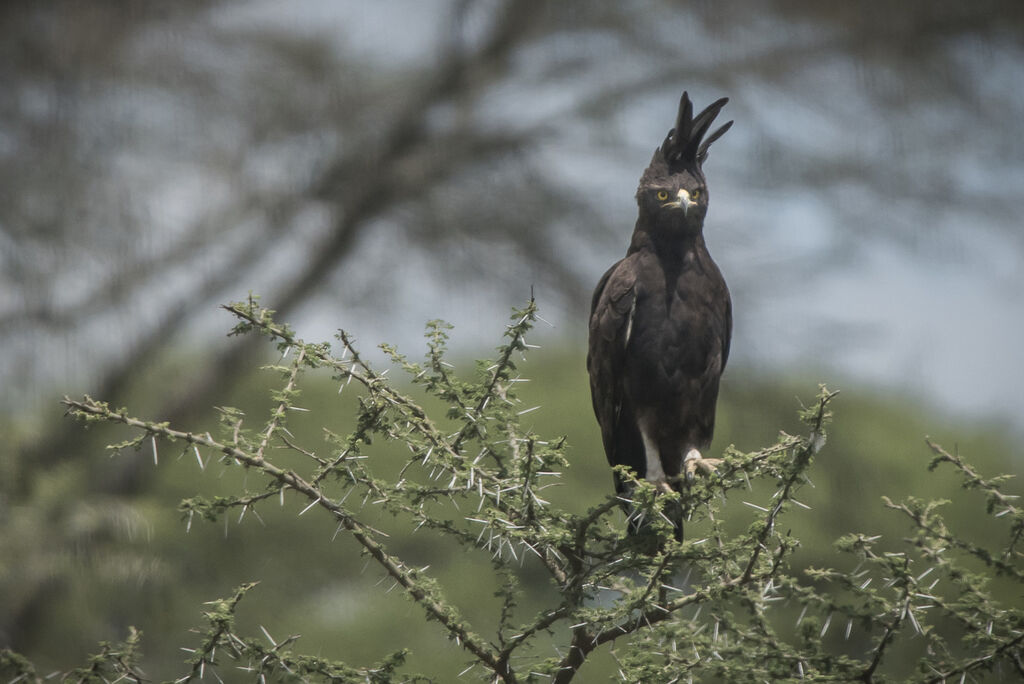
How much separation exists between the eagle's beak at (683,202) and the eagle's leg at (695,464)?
0.61 m

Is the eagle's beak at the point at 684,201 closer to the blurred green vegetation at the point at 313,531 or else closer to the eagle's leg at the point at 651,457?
the eagle's leg at the point at 651,457

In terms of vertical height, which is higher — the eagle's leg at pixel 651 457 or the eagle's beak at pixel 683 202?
the eagle's beak at pixel 683 202

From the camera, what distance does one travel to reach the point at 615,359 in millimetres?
2463

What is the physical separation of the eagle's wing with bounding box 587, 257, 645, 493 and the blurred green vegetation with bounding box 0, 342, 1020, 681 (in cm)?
69

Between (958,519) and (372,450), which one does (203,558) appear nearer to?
(372,450)

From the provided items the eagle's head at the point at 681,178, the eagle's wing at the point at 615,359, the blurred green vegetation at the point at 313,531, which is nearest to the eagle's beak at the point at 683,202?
the eagle's head at the point at 681,178

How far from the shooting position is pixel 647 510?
147 centimetres

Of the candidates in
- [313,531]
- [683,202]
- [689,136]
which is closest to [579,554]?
[683,202]

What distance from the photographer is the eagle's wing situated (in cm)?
244

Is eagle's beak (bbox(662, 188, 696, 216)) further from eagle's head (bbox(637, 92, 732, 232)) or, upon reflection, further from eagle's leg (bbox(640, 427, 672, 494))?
eagle's leg (bbox(640, 427, 672, 494))

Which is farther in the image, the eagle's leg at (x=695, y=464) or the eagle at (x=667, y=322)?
the eagle at (x=667, y=322)

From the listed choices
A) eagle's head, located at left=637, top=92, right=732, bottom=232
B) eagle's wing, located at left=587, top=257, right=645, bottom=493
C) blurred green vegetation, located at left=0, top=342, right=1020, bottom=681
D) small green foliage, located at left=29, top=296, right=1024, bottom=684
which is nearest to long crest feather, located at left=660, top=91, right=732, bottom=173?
eagle's head, located at left=637, top=92, right=732, bottom=232

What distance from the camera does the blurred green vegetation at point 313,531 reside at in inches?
178

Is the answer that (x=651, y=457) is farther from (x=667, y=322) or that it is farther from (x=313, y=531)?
(x=313, y=531)
